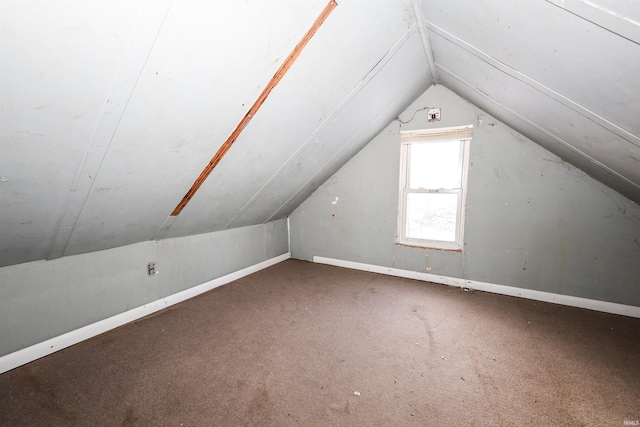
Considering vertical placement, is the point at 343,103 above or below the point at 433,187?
above

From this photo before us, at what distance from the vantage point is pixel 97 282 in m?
2.10

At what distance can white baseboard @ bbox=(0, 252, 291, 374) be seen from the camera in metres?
1.74

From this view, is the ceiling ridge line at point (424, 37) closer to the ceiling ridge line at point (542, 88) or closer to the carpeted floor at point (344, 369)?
the ceiling ridge line at point (542, 88)

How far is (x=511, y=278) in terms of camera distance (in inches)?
110

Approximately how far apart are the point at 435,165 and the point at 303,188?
1631 mm

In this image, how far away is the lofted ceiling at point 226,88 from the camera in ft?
2.98

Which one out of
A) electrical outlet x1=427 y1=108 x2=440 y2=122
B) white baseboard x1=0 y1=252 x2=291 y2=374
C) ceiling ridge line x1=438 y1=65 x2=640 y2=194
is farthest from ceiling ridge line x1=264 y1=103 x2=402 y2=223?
white baseboard x1=0 y1=252 x2=291 y2=374

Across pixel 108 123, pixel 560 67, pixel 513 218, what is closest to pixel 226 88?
pixel 108 123

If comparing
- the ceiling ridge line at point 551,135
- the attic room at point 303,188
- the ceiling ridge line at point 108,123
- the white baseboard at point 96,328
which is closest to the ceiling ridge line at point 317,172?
the attic room at point 303,188

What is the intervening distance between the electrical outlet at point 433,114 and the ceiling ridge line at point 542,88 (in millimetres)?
1289

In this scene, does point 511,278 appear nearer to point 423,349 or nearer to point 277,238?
point 423,349

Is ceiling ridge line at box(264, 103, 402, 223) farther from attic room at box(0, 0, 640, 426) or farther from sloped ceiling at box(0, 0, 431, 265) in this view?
sloped ceiling at box(0, 0, 431, 265)

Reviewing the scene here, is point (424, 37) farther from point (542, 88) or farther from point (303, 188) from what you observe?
point (303, 188)

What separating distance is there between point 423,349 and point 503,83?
196 cm
